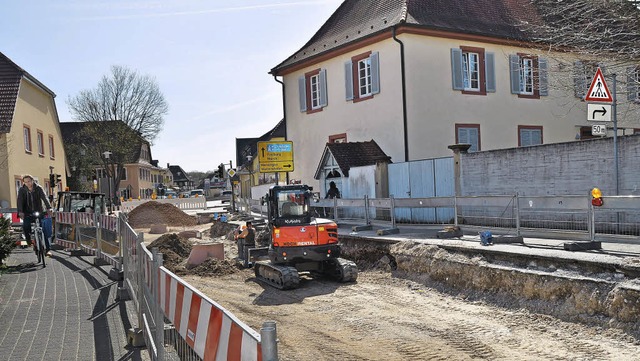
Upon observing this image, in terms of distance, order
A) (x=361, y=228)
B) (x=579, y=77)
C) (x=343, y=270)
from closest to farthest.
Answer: (x=343, y=270) → (x=361, y=228) → (x=579, y=77)

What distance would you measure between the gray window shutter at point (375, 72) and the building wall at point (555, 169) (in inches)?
290

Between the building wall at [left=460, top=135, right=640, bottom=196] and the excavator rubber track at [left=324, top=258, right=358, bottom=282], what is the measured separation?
581cm

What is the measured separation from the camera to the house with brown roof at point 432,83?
23.0m

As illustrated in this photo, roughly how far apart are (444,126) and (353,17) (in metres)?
7.41

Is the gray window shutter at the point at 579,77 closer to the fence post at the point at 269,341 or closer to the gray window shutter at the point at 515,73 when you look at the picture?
the gray window shutter at the point at 515,73

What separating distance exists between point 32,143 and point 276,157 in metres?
14.5

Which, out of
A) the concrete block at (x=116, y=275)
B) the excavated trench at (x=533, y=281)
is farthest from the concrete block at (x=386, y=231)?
the concrete block at (x=116, y=275)

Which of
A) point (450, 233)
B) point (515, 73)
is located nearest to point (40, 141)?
point (515, 73)

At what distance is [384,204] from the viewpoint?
16984mm

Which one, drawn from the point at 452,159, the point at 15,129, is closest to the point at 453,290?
the point at 452,159

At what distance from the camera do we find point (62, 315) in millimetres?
8070

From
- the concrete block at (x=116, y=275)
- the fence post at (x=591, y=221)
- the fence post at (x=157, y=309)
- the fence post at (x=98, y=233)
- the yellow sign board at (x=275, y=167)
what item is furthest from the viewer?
the yellow sign board at (x=275, y=167)

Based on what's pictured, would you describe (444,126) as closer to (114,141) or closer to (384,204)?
(384,204)

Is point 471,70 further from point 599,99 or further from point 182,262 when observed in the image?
point 182,262
